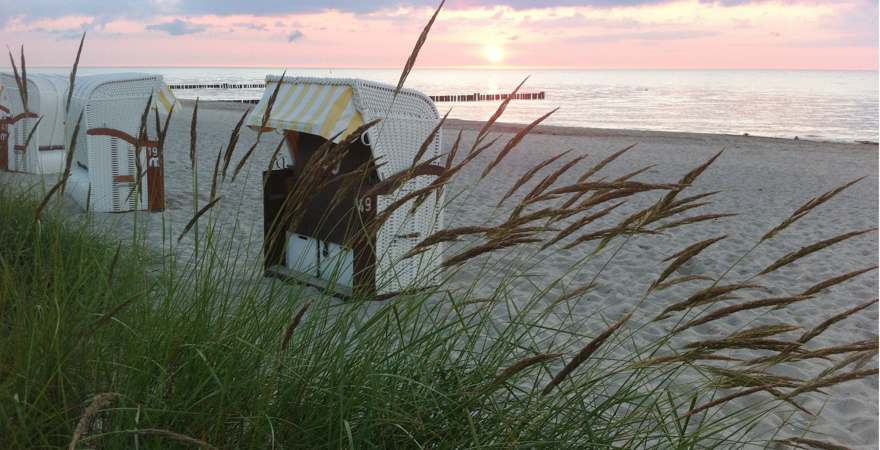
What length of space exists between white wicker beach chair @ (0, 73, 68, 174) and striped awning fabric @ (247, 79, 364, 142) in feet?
16.2

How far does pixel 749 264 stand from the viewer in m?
6.66

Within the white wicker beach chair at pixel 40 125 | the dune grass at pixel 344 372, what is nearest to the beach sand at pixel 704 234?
the dune grass at pixel 344 372

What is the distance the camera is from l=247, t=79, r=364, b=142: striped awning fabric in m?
4.70

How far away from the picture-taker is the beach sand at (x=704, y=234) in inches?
162

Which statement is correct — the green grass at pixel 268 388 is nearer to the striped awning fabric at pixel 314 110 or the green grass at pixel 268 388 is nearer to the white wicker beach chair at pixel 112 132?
the striped awning fabric at pixel 314 110

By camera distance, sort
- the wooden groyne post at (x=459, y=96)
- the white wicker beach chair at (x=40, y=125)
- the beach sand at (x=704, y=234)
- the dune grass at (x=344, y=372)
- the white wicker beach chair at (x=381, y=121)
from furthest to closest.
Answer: the wooden groyne post at (x=459, y=96), the white wicker beach chair at (x=40, y=125), the white wicker beach chair at (x=381, y=121), the beach sand at (x=704, y=234), the dune grass at (x=344, y=372)

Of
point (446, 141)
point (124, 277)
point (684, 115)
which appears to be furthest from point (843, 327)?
point (684, 115)

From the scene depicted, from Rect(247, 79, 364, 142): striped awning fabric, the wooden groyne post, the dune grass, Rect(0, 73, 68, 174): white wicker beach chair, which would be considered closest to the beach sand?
the dune grass

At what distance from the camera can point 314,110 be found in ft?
16.1

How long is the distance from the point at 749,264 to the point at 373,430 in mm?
5662

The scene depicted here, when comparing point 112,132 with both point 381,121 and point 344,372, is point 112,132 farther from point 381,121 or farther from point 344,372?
point 344,372

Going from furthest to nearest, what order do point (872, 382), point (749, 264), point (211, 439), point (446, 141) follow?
point (446, 141), point (749, 264), point (872, 382), point (211, 439)

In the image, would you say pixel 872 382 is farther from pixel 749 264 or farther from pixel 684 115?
pixel 684 115

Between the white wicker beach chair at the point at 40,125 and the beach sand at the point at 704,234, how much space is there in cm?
40
